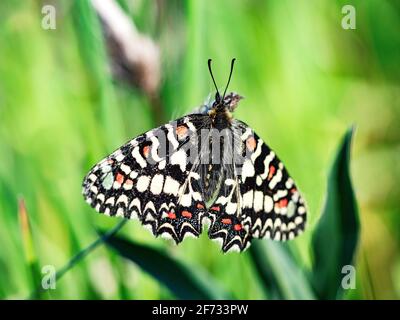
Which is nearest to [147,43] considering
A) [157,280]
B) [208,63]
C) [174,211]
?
[208,63]

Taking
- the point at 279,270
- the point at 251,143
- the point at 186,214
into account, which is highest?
the point at 251,143

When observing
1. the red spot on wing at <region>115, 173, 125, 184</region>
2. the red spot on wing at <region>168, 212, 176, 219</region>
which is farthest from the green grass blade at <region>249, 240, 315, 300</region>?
the red spot on wing at <region>115, 173, 125, 184</region>

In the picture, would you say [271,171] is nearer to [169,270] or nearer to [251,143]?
[251,143]

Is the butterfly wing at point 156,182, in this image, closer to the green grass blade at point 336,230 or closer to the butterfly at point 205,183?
the butterfly at point 205,183

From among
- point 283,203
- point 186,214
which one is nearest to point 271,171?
point 283,203

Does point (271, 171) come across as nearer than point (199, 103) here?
Yes

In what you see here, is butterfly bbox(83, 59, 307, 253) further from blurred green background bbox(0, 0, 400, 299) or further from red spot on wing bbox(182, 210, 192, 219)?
blurred green background bbox(0, 0, 400, 299)

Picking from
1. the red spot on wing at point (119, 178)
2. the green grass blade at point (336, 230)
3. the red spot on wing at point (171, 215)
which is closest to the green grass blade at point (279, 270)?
the green grass blade at point (336, 230)
